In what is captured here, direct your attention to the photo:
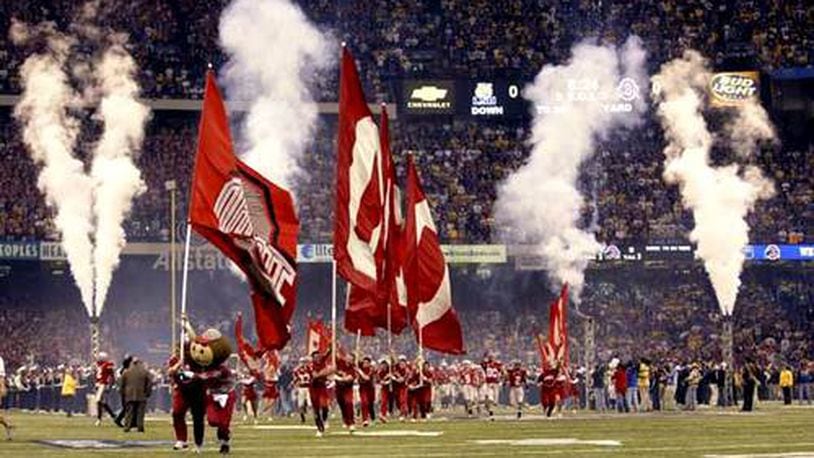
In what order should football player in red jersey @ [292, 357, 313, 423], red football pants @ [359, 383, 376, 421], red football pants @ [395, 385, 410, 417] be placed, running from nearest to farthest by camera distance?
football player in red jersey @ [292, 357, 313, 423] < red football pants @ [359, 383, 376, 421] < red football pants @ [395, 385, 410, 417]

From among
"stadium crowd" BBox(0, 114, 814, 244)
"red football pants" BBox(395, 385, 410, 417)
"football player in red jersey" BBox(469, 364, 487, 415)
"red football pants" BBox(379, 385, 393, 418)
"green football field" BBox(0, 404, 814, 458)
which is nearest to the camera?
"green football field" BBox(0, 404, 814, 458)

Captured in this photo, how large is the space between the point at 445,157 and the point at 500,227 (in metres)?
5.27

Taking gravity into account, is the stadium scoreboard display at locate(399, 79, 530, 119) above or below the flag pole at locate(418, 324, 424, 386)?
above

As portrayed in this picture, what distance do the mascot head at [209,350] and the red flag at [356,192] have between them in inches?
225

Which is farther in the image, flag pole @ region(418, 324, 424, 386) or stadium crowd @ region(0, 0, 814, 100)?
stadium crowd @ region(0, 0, 814, 100)

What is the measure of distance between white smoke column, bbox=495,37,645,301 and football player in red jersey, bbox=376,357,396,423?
27308mm

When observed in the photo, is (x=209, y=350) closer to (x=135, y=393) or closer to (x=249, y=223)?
(x=249, y=223)

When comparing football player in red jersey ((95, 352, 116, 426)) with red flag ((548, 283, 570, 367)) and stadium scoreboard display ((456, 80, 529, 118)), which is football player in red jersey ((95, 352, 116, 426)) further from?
stadium scoreboard display ((456, 80, 529, 118))

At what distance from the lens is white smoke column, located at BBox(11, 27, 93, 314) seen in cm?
6475

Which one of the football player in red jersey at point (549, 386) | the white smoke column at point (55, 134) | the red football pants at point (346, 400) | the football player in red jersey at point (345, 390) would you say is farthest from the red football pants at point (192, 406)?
the white smoke column at point (55, 134)

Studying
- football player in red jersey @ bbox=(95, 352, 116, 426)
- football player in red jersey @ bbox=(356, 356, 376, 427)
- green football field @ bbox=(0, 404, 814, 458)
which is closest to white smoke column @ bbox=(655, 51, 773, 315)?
football player in red jersey @ bbox=(356, 356, 376, 427)

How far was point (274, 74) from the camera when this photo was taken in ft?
254

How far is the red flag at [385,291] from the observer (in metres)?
32.7

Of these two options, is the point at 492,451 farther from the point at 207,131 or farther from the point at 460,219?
the point at 460,219
